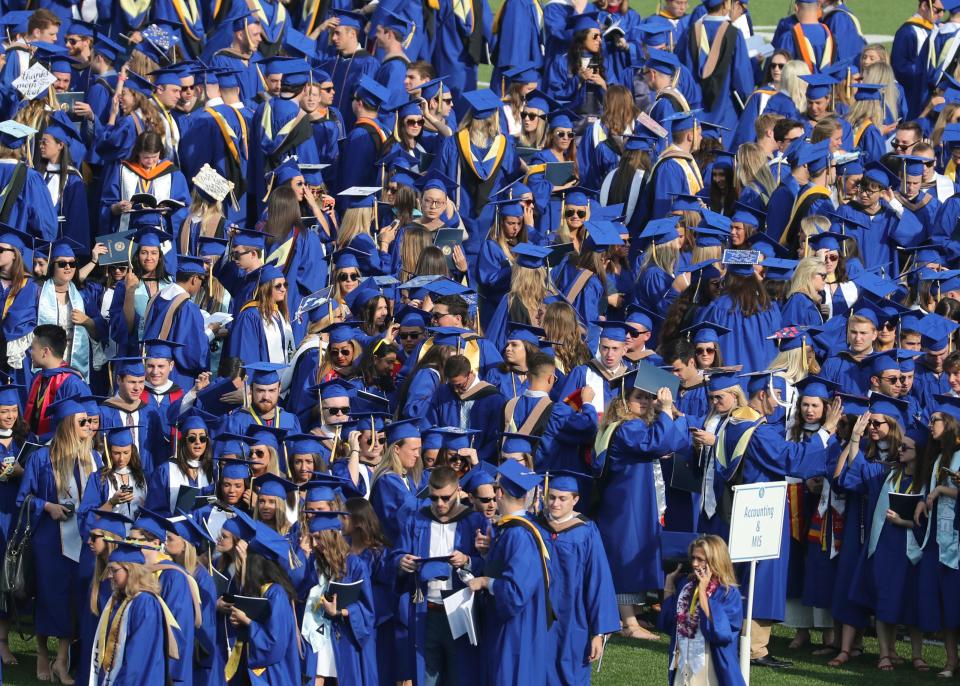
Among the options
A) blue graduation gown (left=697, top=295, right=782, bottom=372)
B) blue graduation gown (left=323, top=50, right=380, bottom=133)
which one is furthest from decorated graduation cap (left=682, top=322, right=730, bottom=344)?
blue graduation gown (left=323, top=50, right=380, bottom=133)

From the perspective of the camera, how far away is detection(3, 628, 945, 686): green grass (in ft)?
39.8

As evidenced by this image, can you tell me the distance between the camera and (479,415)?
1317 centimetres

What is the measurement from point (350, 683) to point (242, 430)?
6.90 ft

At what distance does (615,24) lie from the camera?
1903 centimetres

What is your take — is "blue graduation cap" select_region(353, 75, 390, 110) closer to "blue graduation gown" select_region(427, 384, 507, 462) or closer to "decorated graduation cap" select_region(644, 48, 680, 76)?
"decorated graduation cap" select_region(644, 48, 680, 76)

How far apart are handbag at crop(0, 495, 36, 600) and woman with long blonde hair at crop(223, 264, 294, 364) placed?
212 centimetres

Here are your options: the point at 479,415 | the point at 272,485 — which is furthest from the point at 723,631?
the point at 479,415

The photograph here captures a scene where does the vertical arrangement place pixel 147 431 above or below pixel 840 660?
above

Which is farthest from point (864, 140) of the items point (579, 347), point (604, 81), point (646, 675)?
point (646, 675)

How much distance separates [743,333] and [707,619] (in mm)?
3668

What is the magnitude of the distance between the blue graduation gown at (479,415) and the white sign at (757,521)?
6.78 ft

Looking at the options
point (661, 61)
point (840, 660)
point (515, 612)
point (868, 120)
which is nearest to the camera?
point (515, 612)

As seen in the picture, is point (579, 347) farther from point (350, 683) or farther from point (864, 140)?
point (864, 140)

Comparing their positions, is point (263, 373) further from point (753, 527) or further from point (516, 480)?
point (753, 527)
